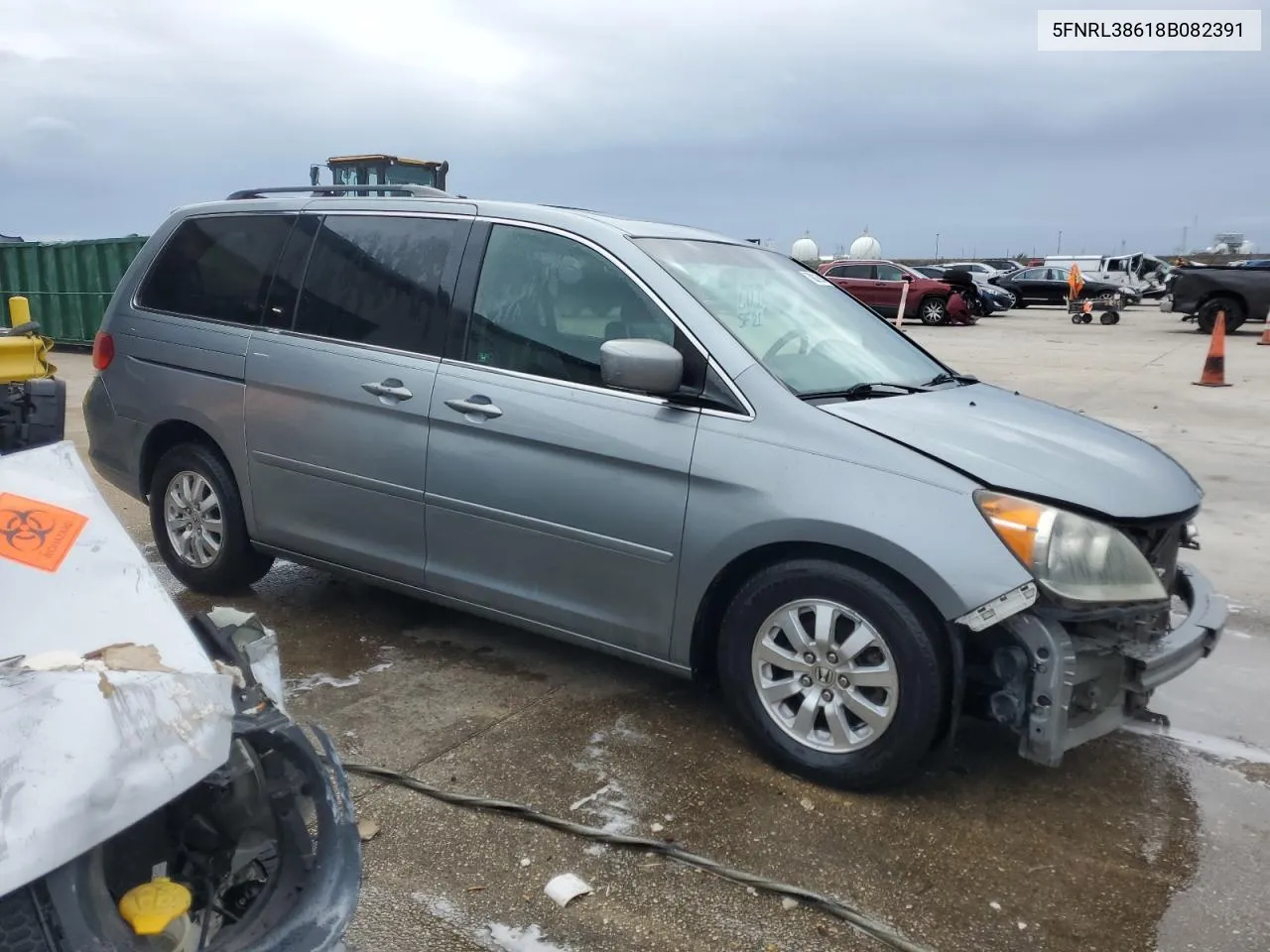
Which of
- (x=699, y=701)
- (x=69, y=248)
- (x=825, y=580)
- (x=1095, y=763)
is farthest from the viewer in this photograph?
(x=69, y=248)

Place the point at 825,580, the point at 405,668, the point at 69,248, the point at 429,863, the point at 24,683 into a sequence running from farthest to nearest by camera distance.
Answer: the point at 69,248
the point at 405,668
the point at 825,580
the point at 429,863
the point at 24,683

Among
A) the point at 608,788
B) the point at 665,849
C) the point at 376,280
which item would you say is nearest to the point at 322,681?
the point at 608,788

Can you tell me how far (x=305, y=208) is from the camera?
15.1 feet

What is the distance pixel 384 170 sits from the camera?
1702 centimetres

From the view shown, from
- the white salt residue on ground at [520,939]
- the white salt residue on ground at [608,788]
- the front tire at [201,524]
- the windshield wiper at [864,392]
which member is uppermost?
the windshield wiper at [864,392]

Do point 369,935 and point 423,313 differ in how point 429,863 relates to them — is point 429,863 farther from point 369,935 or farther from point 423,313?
point 423,313

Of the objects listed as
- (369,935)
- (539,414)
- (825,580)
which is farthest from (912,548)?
(369,935)

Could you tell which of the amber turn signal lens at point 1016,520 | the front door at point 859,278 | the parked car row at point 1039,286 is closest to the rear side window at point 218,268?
the amber turn signal lens at point 1016,520

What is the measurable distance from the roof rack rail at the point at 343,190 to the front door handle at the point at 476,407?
1061mm

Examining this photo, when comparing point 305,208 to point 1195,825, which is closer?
point 1195,825

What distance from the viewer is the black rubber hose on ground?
103 inches

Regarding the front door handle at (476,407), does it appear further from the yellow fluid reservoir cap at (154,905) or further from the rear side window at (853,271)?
the rear side window at (853,271)

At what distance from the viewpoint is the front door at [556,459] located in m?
3.45

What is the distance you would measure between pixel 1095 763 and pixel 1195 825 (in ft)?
Result: 1.35
